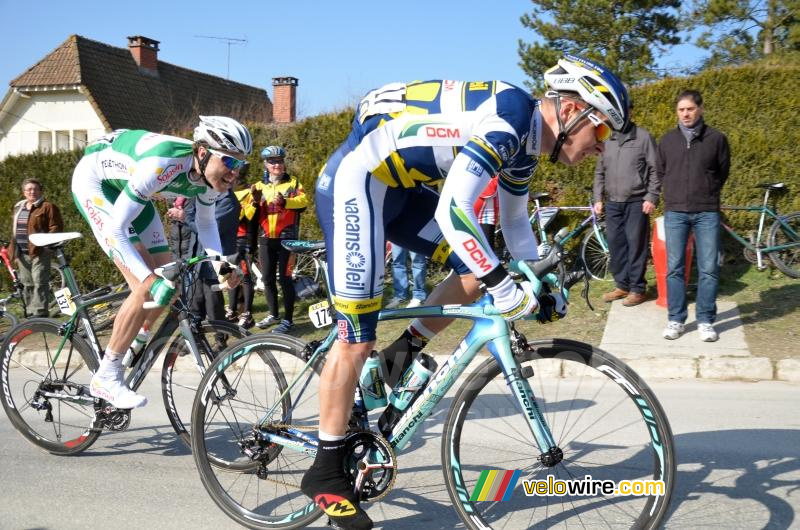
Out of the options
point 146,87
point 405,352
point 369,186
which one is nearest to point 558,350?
point 405,352

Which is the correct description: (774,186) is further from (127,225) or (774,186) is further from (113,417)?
(113,417)

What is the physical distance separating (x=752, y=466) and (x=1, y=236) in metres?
15.3

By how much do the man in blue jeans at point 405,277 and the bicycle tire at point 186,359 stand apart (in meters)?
4.99

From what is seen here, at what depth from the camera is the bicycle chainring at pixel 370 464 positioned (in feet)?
10.7

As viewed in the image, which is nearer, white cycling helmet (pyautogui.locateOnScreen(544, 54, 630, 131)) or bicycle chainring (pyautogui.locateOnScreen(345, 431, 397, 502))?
white cycling helmet (pyautogui.locateOnScreen(544, 54, 630, 131))

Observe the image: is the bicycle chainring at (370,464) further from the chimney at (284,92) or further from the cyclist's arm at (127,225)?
the chimney at (284,92)

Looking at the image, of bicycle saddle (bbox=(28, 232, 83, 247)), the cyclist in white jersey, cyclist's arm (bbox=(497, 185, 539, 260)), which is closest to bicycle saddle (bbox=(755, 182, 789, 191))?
cyclist's arm (bbox=(497, 185, 539, 260))

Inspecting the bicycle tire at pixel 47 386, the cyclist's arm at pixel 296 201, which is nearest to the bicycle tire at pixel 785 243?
the cyclist's arm at pixel 296 201

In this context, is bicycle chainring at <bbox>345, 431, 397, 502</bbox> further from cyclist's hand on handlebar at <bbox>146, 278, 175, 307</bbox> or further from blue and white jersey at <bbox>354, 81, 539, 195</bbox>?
cyclist's hand on handlebar at <bbox>146, 278, 175, 307</bbox>

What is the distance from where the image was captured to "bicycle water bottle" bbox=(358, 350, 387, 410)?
3453 millimetres

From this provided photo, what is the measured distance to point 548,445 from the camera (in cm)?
303

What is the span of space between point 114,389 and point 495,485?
2506 mm

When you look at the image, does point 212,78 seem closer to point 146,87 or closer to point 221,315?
point 146,87

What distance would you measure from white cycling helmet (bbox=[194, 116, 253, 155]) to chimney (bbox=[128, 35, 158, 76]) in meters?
33.2
